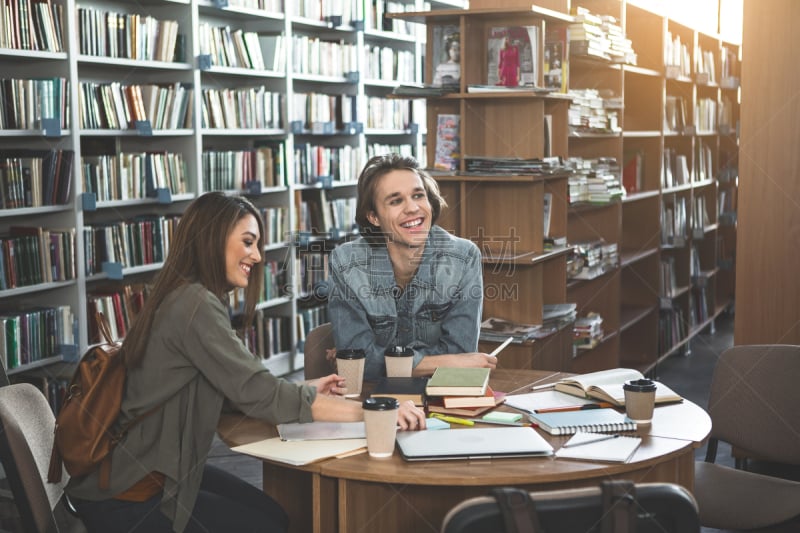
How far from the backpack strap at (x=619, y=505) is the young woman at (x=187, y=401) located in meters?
0.69

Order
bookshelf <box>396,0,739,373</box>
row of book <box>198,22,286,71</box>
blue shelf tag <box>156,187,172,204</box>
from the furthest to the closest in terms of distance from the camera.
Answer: row of book <box>198,22,286,71</box> → blue shelf tag <box>156,187,172,204</box> → bookshelf <box>396,0,739,373</box>

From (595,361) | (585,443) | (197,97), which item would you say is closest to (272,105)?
(197,97)

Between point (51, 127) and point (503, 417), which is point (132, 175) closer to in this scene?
point (51, 127)

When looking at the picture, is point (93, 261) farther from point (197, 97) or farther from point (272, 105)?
point (272, 105)

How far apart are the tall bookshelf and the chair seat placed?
3.11 meters

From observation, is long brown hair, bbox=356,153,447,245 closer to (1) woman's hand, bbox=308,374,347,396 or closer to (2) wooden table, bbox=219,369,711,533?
(1) woman's hand, bbox=308,374,347,396

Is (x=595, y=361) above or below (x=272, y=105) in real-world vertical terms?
below

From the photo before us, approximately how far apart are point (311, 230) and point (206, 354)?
4.34 m

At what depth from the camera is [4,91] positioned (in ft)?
13.8

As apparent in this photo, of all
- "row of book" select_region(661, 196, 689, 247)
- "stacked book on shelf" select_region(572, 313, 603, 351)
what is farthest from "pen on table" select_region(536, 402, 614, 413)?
"row of book" select_region(661, 196, 689, 247)

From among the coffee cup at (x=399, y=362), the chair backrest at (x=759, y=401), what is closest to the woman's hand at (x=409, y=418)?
the coffee cup at (x=399, y=362)

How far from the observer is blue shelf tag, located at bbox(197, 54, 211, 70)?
5219mm

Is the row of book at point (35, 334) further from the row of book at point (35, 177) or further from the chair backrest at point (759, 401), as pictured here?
the chair backrest at point (759, 401)

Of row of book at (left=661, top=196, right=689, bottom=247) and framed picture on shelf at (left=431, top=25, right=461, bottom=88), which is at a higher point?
framed picture on shelf at (left=431, top=25, right=461, bottom=88)
